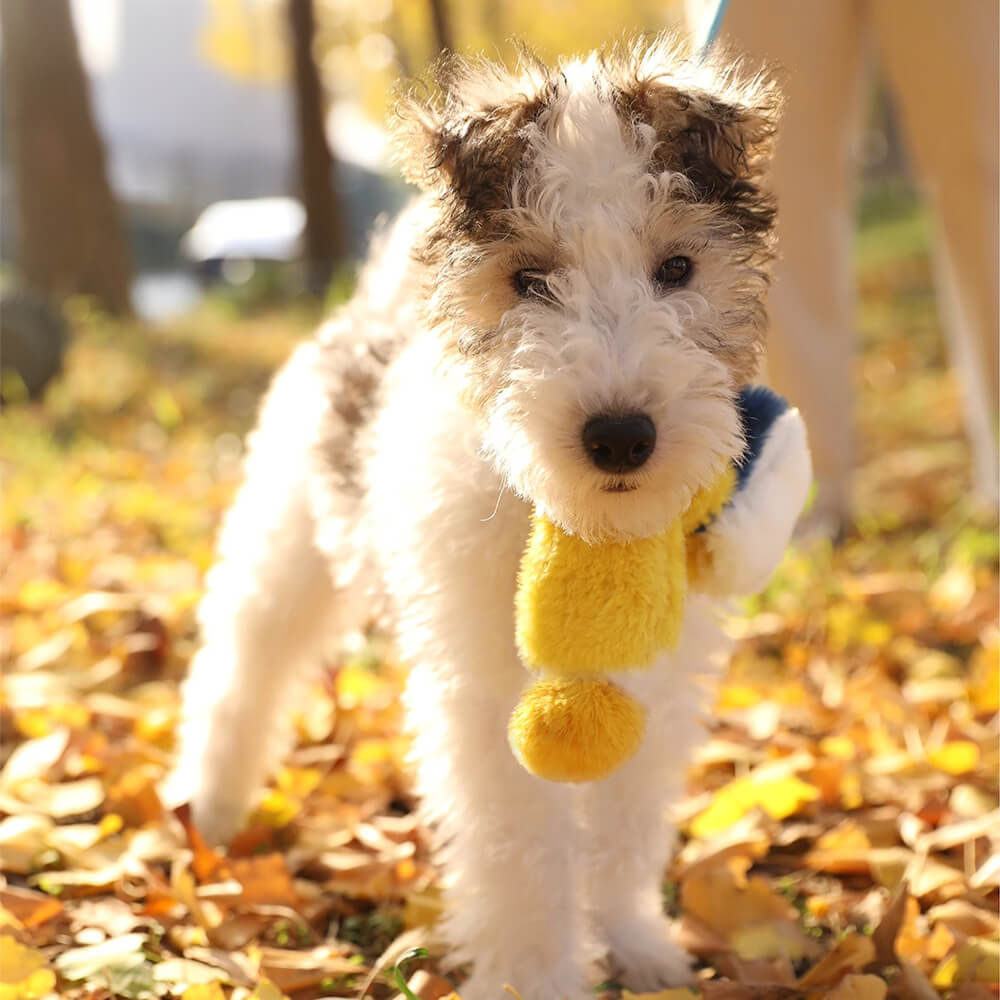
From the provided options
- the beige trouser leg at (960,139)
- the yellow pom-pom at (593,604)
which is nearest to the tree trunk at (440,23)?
the beige trouser leg at (960,139)

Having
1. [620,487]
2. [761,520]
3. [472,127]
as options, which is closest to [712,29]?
[472,127]

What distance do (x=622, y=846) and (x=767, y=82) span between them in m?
1.50

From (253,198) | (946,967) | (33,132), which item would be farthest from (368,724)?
(253,198)

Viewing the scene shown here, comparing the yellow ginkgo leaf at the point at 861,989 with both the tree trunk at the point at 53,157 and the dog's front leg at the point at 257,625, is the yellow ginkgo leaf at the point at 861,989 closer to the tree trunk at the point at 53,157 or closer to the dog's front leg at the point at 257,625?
the dog's front leg at the point at 257,625

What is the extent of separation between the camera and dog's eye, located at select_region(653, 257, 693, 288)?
5.87 ft

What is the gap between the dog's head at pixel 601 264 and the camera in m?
1.59

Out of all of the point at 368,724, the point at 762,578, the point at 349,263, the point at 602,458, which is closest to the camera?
the point at 602,458

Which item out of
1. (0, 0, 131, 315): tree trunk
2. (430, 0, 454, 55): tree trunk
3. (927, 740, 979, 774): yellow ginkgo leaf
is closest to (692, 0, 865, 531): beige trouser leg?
(927, 740, 979, 774): yellow ginkgo leaf

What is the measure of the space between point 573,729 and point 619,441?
0.46 meters

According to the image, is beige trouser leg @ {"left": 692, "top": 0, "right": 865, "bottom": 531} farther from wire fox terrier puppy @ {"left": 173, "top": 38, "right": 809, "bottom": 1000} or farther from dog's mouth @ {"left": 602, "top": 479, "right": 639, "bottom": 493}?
dog's mouth @ {"left": 602, "top": 479, "right": 639, "bottom": 493}

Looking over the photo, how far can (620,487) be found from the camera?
160 centimetres

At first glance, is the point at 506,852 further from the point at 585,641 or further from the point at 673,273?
the point at 673,273

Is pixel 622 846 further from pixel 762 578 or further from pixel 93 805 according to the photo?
pixel 93 805

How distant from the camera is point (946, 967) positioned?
2.16 m
